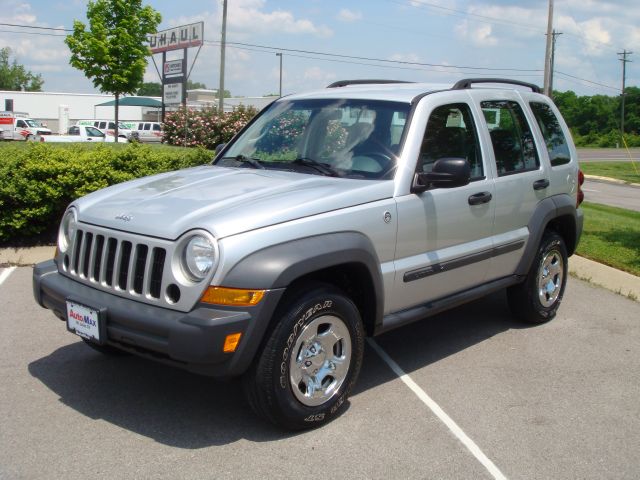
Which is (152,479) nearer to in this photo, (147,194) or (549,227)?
(147,194)

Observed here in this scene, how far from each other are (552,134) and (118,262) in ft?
13.6

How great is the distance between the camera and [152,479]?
3602 millimetres

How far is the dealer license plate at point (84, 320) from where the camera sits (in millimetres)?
4008

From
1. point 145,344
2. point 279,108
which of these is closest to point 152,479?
point 145,344

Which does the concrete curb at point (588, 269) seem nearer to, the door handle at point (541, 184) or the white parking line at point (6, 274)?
the white parking line at point (6, 274)

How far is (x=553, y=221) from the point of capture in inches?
254

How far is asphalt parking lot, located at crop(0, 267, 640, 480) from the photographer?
3805 millimetres

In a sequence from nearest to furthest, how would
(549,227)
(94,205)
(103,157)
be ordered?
(94,205) < (549,227) < (103,157)

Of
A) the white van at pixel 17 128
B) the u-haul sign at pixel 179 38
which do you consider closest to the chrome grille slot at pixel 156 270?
the u-haul sign at pixel 179 38

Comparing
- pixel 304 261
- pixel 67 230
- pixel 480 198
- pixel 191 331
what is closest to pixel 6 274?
pixel 67 230

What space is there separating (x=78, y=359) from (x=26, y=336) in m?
0.76

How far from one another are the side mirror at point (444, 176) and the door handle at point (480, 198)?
0.52 metres

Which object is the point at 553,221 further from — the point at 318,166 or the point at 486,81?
the point at 318,166

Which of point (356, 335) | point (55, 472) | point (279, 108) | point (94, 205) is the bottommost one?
point (55, 472)
